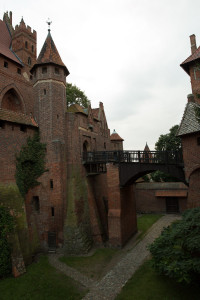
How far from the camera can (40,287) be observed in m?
11.4

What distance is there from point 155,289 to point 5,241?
377 inches

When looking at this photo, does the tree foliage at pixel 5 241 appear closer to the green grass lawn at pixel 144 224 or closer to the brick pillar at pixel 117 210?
the brick pillar at pixel 117 210

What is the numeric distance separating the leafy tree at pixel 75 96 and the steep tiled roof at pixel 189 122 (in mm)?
19611

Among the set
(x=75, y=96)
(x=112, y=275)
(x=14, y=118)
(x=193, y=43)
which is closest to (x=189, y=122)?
(x=193, y=43)

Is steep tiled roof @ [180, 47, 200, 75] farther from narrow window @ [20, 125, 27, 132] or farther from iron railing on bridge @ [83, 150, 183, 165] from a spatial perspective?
narrow window @ [20, 125, 27, 132]

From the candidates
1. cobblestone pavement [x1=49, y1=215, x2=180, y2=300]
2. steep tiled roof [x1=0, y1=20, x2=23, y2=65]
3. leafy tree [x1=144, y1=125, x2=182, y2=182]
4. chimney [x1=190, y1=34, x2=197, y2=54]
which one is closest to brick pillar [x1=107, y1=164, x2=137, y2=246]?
cobblestone pavement [x1=49, y1=215, x2=180, y2=300]

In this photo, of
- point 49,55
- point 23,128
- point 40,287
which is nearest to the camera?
point 40,287

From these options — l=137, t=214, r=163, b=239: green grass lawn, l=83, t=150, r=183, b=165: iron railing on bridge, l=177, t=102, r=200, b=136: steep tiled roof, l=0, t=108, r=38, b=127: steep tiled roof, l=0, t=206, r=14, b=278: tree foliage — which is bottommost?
l=137, t=214, r=163, b=239: green grass lawn

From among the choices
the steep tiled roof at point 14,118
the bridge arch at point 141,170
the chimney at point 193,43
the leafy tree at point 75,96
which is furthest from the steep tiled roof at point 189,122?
the leafy tree at point 75,96

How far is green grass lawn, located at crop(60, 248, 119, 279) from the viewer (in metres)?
13.4

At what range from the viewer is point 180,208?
96.9 ft

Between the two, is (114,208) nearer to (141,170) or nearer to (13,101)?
(141,170)

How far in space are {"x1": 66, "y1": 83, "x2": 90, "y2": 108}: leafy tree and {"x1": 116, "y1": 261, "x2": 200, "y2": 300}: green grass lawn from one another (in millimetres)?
24670

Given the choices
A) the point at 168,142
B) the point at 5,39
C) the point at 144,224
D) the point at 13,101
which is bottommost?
the point at 144,224
